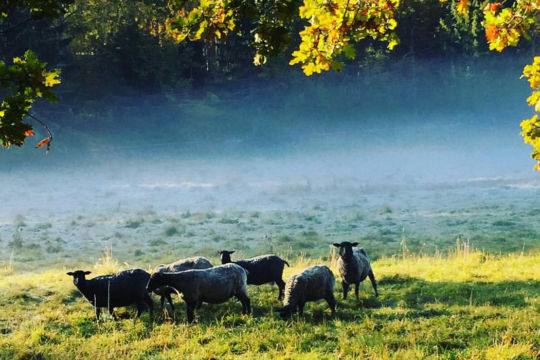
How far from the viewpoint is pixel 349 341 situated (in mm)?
11172

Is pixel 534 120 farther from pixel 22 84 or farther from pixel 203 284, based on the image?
pixel 22 84

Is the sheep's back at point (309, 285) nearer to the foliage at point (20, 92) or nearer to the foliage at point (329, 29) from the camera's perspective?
the foliage at point (329, 29)

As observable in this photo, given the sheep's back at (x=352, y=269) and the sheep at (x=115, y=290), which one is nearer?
the sheep at (x=115, y=290)

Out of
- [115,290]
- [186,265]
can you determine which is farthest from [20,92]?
[186,265]

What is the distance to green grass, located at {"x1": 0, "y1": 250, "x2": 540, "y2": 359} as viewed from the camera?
10.8 meters

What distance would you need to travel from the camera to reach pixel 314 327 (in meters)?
12.3

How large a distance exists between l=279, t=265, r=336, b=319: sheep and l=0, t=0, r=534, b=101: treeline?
46056 mm

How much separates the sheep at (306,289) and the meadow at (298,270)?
1.10ft

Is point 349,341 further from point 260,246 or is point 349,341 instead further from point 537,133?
point 260,246

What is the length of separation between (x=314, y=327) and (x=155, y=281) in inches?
140

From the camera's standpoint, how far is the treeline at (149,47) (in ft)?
198

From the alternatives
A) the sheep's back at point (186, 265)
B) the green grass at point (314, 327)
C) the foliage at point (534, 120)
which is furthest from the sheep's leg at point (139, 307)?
the foliage at point (534, 120)

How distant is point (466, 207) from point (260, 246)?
1644 cm

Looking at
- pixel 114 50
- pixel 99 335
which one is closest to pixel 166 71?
pixel 114 50
